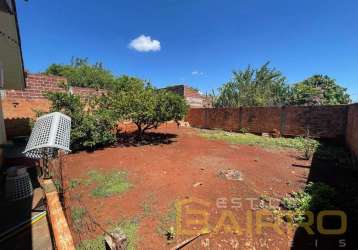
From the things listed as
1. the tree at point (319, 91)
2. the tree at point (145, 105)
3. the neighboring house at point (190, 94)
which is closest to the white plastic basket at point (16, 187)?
the tree at point (145, 105)

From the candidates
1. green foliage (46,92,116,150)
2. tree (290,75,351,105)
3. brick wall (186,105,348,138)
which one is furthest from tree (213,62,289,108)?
green foliage (46,92,116,150)

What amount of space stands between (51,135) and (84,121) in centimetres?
562

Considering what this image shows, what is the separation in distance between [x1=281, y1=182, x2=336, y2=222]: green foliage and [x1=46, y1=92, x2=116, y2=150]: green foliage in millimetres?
6363

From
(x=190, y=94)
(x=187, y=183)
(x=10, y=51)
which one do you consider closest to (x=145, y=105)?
(x=187, y=183)

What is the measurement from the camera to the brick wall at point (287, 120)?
8789 mm

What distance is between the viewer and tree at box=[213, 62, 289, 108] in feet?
59.2

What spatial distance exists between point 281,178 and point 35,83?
32.1ft

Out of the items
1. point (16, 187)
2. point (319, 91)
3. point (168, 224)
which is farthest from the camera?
point (319, 91)

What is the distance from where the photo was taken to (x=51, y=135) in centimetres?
177

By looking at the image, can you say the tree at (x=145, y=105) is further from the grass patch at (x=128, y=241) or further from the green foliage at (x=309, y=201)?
the green foliage at (x=309, y=201)

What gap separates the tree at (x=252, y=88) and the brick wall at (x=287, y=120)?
5394mm

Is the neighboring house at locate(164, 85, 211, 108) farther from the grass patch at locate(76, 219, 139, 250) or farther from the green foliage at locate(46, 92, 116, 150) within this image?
the grass patch at locate(76, 219, 139, 250)

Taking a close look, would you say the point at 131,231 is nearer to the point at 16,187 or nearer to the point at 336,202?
the point at 16,187

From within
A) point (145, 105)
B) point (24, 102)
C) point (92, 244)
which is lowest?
point (92, 244)
